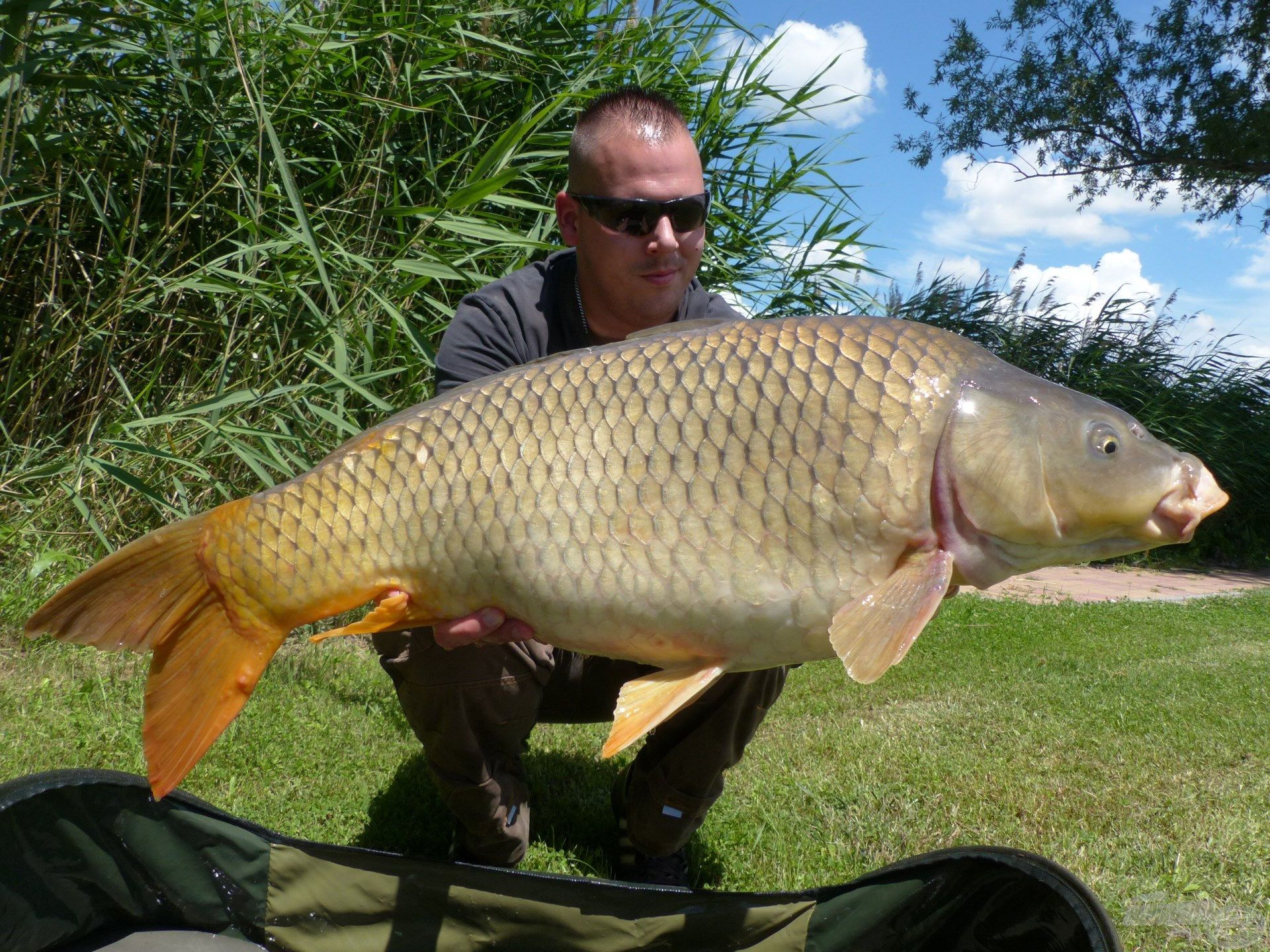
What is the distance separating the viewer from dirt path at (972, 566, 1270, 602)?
507 cm

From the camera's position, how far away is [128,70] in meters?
3.00

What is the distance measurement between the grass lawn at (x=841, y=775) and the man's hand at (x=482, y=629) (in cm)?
71

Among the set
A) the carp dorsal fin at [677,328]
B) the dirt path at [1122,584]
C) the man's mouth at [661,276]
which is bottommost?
the dirt path at [1122,584]

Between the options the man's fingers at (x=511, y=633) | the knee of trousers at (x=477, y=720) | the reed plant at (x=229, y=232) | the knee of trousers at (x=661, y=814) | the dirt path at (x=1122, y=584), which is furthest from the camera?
the dirt path at (x=1122, y=584)

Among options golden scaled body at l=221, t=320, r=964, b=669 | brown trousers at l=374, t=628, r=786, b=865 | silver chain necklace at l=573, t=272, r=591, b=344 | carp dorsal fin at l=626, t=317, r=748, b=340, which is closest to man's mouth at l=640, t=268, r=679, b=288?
silver chain necklace at l=573, t=272, r=591, b=344

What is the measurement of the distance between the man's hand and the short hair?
926mm

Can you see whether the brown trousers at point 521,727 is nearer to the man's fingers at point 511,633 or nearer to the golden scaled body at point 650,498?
the man's fingers at point 511,633

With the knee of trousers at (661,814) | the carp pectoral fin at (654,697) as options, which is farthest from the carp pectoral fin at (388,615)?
the knee of trousers at (661,814)

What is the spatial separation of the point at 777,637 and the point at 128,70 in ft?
9.01

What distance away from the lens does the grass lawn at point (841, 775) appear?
1926 millimetres

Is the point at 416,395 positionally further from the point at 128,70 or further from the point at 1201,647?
the point at 1201,647

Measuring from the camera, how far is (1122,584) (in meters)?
5.63

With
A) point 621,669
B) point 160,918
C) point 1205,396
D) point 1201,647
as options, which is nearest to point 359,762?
point 160,918

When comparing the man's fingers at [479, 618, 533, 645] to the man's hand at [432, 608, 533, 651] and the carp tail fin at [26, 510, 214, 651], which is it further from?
the carp tail fin at [26, 510, 214, 651]
